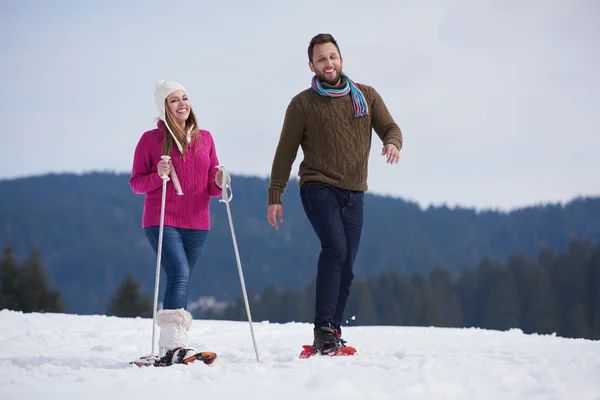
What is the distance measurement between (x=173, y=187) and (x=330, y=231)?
115 cm

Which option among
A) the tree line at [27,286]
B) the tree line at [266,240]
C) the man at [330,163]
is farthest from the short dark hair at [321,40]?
→ the tree line at [266,240]

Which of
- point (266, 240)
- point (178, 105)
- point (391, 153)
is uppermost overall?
point (178, 105)

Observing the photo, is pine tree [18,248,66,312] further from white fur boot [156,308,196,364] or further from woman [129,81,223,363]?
white fur boot [156,308,196,364]

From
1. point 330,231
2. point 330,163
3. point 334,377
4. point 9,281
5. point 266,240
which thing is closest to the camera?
point 334,377

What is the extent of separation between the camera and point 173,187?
5172mm

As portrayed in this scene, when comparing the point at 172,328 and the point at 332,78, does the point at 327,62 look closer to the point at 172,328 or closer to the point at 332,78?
the point at 332,78

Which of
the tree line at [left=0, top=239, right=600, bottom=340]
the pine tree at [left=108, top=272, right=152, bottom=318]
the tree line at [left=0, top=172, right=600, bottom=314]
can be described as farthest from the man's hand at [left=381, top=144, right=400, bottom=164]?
the tree line at [left=0, top=172, right=600, bottom=314]

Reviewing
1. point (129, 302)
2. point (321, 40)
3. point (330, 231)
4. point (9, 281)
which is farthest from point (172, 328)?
point (9, 281)

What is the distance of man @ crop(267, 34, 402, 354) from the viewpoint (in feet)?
16.1

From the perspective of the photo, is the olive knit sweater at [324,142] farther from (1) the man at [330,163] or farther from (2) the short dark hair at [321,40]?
(2) the short dark hair at [321,40]

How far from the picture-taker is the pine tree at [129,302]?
44.6m

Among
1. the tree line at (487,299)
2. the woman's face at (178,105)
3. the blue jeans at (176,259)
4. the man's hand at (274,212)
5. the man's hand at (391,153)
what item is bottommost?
the tree line at (487,299)

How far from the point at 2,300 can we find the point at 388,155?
41.9 metres

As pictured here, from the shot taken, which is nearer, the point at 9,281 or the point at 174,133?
the point at 174,133
